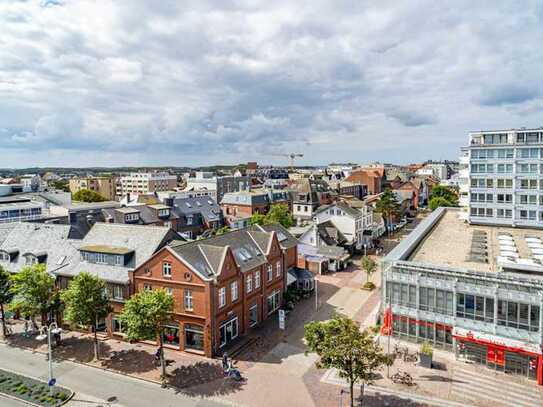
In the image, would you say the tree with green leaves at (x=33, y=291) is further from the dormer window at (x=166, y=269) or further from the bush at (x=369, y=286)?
the bush at (x=369, y=286)

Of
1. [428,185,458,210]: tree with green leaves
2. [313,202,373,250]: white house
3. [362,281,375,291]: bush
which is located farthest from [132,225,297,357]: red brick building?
[428,185,458,210]: tree with green leaves

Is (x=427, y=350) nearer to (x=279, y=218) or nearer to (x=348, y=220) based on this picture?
(x=348, y=220)

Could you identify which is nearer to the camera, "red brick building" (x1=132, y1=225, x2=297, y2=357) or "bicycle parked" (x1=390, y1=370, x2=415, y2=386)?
"bicycle parked" (x1=390, y1=370, x2=415, y2=386)

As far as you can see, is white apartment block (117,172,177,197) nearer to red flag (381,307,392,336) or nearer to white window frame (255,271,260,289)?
white window frame (255,271,260,289)

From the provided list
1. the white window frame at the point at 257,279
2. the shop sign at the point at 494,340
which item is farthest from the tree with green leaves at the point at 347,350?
the white window frame at the point at 257,279

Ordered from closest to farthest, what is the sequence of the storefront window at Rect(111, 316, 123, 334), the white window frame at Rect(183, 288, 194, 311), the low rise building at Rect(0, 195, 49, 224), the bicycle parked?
the bicycle parked → the white window frame at Rect(183, 288, 194, 311) → the storefront window at Rect(111, 316, 123, 334) → the low rise building at Rect(0, 195, 49, 224)

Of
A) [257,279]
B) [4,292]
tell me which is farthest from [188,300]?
[4,292]
